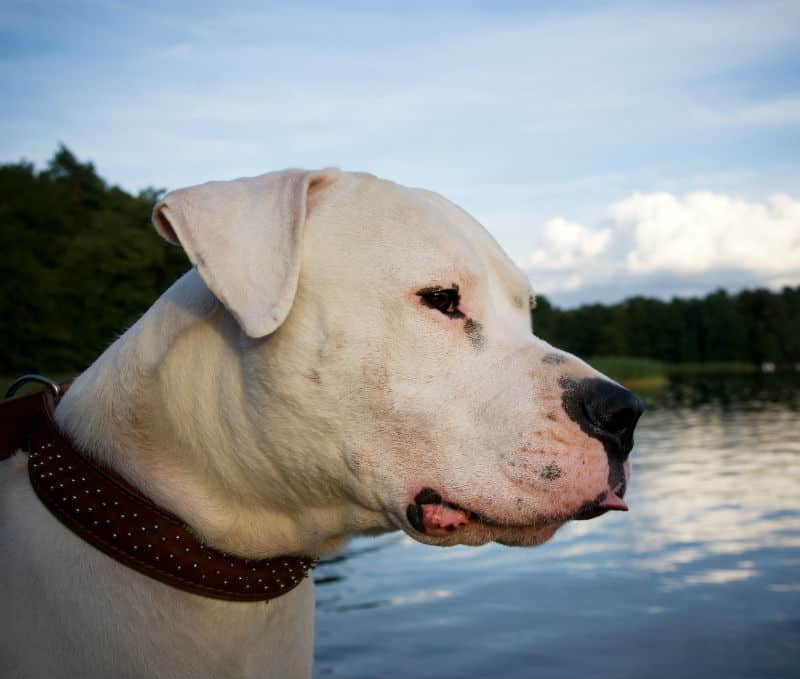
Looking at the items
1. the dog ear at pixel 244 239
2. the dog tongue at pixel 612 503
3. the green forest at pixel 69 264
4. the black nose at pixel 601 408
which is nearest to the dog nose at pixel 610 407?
the black nose at pixel 601 408

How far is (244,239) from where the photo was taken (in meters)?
2.30

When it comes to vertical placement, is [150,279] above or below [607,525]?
above

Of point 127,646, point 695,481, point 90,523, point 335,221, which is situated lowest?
point 695,481

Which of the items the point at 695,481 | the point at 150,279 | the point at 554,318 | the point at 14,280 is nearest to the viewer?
the point at 695,481

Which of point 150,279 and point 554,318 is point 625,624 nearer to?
point 150,279

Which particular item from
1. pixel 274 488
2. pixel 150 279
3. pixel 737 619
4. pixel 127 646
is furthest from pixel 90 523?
pixel 150 279

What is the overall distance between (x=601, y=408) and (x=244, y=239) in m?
1.15

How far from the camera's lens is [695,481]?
13.2m

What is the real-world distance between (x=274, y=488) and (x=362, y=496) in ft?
0.93

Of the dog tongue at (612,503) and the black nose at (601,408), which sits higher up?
the black nose at (601,408)

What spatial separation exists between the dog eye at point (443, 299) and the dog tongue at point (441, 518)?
59 centimetres

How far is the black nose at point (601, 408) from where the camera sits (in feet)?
7.53

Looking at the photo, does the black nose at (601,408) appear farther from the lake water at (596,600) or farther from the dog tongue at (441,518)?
the lake water at (596,600)

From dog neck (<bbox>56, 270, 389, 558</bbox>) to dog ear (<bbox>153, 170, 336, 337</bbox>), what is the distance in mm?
235
